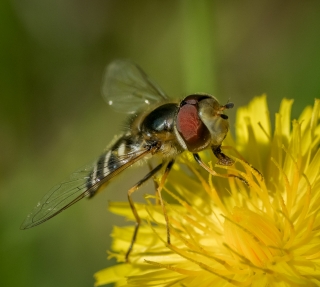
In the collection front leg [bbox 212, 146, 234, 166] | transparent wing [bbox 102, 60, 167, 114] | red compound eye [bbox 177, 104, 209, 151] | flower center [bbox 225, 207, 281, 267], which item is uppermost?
transparent wing [bbox 102, 60, 167, 114]

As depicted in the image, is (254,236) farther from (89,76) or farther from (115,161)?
(89,76)

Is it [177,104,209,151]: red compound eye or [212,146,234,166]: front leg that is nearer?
[177,104,209,151]: red compound eye

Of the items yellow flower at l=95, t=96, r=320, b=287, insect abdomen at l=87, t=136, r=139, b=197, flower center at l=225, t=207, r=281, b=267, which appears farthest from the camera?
insect abdomen at l=87, t=136, r=139, b=197

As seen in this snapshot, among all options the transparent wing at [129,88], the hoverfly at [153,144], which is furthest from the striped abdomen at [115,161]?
the transparent wing at [129,88]

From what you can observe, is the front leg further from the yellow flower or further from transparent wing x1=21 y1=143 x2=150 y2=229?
transparent wing x1=21 y1=143 x2=150 y2=229

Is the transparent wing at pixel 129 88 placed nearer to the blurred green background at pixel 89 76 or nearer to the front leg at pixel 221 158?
the blurred green background at pixel 89 76

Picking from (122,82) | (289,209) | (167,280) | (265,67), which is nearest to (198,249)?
(167,280)

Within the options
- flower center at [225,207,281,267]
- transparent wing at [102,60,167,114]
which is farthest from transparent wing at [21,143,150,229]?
transparent wing at [102,60,167,114]
